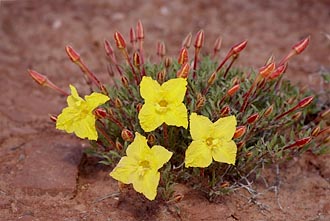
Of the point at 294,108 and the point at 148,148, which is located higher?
the point at 294,108

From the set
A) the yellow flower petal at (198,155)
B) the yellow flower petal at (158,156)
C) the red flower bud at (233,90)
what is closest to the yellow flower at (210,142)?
the yellow flower petal at (198,155)

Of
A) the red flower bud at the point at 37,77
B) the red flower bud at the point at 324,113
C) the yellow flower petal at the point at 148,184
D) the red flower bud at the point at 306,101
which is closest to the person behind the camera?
the yellow flower petal at the point at 148,184

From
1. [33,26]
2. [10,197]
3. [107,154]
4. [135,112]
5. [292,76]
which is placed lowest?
[10,197]

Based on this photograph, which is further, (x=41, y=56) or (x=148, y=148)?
(x=41, y=56)

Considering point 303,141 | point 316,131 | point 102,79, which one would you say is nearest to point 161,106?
point 303,141

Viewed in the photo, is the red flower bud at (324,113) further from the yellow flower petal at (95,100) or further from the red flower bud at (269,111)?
the yellow flower petal at (95,100)

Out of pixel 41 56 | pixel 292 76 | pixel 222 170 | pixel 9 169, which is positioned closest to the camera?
pixel 222 170

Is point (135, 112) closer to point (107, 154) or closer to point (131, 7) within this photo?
point (107, 154)

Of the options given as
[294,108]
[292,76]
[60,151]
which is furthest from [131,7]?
[294,108]
